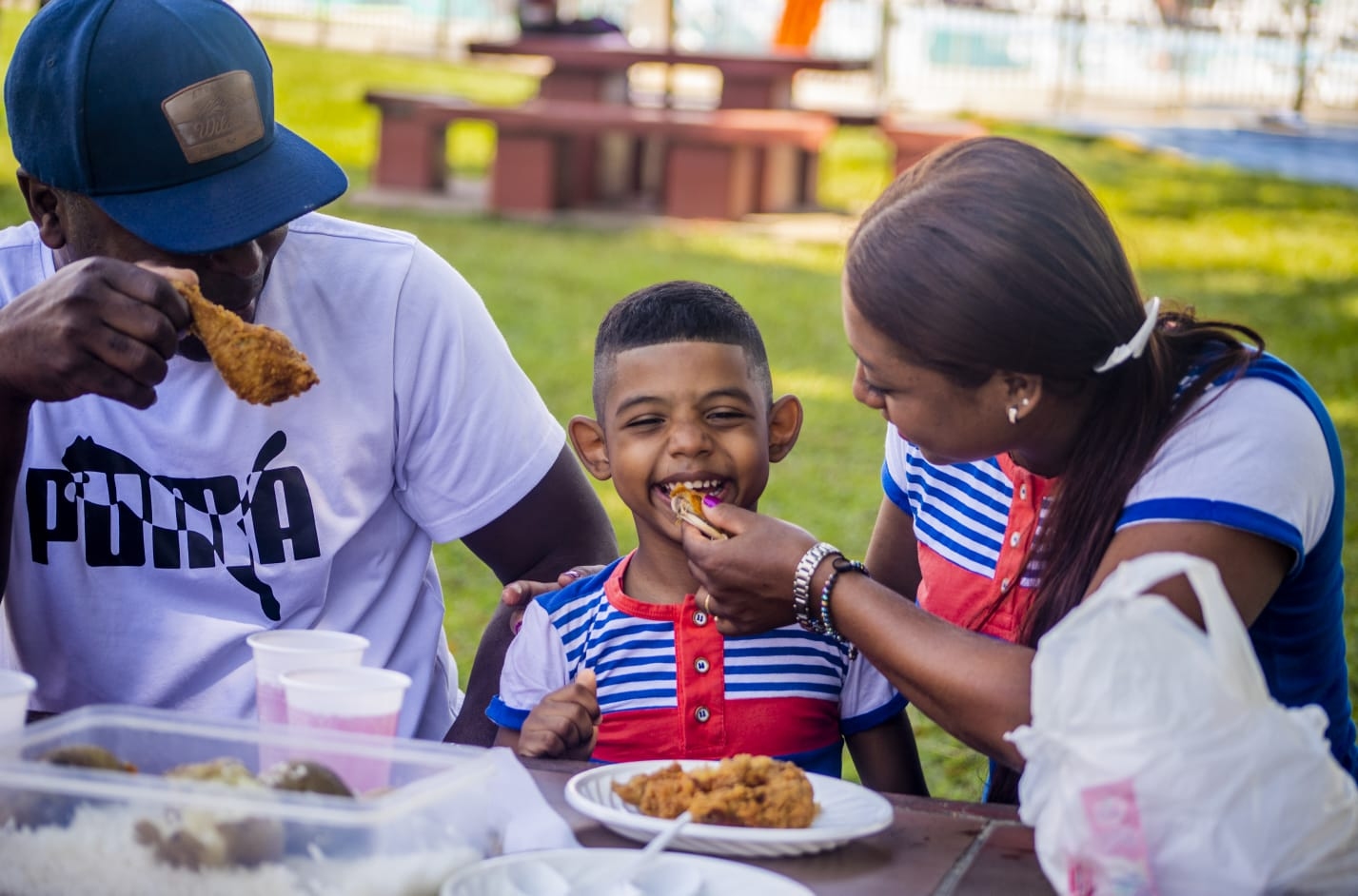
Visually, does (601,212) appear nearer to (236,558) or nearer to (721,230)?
(721,230)

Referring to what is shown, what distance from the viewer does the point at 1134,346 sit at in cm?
203

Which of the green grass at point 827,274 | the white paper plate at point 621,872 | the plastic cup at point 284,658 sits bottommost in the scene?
the green grass at point 827,274

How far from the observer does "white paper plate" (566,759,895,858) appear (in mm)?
1664

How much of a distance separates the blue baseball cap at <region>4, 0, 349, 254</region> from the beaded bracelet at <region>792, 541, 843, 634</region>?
3.02 ft

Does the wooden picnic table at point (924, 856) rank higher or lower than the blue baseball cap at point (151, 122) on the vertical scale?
lower

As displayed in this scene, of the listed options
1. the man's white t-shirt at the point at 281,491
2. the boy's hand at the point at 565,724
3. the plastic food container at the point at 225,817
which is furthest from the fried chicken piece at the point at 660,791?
the man's white t-shirt at the point at 281,491

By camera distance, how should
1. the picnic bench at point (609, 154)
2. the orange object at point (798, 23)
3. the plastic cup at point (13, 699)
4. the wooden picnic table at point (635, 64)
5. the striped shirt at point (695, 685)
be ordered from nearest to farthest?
the plastic cup at point (13, 699) < the striped shirt at point (695, 685) < the picnic bench at point (609, 154) < the wooden picnic table at point (635, 64) < the orange object at point (798, 23)

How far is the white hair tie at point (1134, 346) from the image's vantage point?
6.66 feet

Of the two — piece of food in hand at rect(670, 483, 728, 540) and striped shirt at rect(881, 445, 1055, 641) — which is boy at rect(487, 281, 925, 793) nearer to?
piece of food in hand at rect(670, 483, 728, 540)

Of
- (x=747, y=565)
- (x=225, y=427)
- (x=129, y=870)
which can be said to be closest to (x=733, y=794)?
(x=747, y=565)

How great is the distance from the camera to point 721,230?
40.2 feet

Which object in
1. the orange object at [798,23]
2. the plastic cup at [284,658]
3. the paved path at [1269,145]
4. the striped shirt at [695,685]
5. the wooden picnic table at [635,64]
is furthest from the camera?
the paved path at [1269,145]

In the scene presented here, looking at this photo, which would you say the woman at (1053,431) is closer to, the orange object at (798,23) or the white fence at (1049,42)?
the orange object at (798,23)

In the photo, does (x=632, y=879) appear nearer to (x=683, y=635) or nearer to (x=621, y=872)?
(x=621, y=872)
